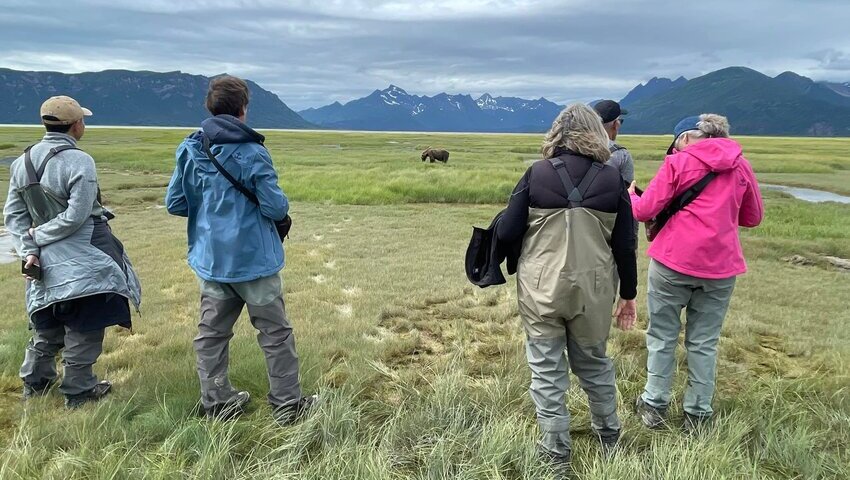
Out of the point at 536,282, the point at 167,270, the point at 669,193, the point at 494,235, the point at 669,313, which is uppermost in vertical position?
the point at 669,193

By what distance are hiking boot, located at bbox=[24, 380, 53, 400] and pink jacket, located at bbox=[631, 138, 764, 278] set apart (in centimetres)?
456

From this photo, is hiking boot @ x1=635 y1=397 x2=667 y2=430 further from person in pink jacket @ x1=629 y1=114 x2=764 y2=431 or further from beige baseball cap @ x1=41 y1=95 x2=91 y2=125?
beige baseball cap @ x1=41 y1=95 x2=91 y2=125

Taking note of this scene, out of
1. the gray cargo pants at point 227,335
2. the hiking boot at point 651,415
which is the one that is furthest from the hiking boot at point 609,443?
the gray cargo pants at point 227,335

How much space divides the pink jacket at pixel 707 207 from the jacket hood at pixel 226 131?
2.60 meters

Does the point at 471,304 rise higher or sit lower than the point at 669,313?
lower

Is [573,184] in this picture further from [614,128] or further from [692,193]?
[614,128]

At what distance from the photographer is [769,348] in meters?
5.44

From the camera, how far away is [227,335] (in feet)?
12.2

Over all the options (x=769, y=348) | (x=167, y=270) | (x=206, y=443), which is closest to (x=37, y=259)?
(x=206, y=443)

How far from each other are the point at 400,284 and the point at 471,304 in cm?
128

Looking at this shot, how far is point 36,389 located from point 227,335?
164 cm

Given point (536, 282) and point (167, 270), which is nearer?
point (536, 282)

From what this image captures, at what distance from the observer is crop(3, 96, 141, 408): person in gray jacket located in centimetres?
367

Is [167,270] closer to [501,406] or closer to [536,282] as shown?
[501,406]
